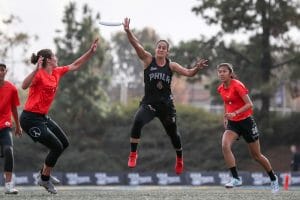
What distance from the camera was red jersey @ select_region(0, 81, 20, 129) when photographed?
11.9m

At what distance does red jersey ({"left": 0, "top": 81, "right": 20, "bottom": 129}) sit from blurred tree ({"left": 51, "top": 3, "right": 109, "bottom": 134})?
27.2 metres

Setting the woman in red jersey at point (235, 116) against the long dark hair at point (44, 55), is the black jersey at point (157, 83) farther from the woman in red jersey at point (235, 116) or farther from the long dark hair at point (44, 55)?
Result: the long dark hair at point (44, 55)

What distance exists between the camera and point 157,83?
455 inches

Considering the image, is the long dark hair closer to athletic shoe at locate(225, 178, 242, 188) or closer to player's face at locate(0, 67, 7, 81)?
player's face at locate(0, 67, 7, 81)

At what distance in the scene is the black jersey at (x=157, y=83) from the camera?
11.5m

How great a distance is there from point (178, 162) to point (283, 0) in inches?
992

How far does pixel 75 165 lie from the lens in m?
37.7

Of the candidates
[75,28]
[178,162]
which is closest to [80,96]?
[75,28]

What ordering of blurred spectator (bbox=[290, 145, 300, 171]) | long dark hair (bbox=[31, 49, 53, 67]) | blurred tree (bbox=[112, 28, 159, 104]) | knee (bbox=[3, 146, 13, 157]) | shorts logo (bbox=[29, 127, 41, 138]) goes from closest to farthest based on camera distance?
1. shorts logo (bbox=[29, 127, 41, 138])
2. long dark hair (bbox=[31, 49, 53, 67])
3. knee (bbox=[3, 146, 13, 157])
4. blurred spectator (bbox=[290, 145, 300, 171])
5. blurred tree (bbox=[112, 28, 159, 104])

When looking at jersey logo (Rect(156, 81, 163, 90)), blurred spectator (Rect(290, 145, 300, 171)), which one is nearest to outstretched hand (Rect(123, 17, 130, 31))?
jersey logo (Rect(156, 81, 163, 90))

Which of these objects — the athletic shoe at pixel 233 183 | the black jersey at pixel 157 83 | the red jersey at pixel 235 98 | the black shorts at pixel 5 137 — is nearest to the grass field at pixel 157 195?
the athletic shoe at pixel 233 183

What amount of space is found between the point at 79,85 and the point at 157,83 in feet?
93.5

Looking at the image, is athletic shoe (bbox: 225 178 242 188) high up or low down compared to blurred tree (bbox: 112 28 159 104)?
down

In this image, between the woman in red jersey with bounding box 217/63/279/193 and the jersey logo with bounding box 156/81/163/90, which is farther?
the woman in red jersey with bounding box 217/63/279/193
